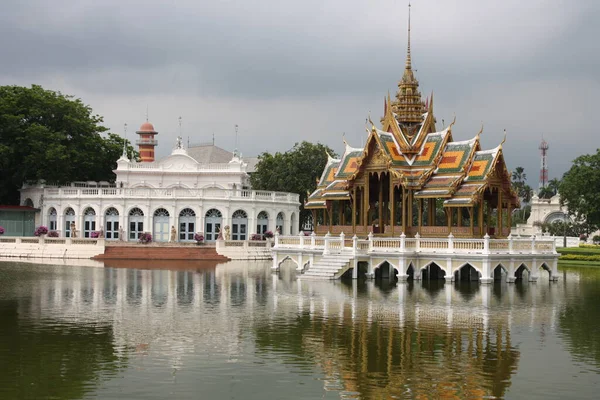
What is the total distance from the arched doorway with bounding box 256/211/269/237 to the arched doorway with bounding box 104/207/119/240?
34.0ft

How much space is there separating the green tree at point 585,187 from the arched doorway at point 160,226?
30432 millimetres

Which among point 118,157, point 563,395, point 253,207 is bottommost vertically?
point 563,395

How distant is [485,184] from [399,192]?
20.8 feet

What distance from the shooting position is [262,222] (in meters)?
61.3

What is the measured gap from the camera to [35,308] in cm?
2333

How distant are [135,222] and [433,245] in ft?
102

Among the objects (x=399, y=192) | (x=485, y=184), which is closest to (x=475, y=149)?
(x=485, y=184)

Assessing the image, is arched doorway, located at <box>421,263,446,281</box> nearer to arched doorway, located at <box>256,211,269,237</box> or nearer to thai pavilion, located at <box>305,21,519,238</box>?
thai pavilion, located at <box>305,21,519,238</box>

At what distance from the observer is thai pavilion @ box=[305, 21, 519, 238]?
35188 millimetres

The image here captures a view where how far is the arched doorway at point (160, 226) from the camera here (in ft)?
195

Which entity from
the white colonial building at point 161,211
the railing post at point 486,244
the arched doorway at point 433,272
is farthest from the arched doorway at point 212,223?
the railing post at point 486,244

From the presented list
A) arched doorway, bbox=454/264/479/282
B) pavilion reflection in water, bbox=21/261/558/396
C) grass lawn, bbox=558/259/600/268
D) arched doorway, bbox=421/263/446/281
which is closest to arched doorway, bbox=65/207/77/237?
pavilion reflection in water, bbox=21/261/558/396

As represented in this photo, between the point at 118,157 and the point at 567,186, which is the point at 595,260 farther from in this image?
the point at 118,157

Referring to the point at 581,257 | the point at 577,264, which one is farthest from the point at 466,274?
the point at 581,257
